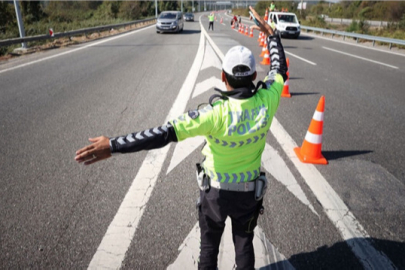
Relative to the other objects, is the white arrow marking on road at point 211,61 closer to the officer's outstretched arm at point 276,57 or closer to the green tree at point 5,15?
the officer's outstretched arm at point 276,57

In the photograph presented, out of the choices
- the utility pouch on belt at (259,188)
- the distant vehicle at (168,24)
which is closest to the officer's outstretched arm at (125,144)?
the utility pouch on belt at (259,188)

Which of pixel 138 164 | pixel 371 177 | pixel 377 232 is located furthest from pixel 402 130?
pixel 138 164

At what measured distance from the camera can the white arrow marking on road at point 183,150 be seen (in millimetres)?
4105

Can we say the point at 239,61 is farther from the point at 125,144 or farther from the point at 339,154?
the point at 339,154

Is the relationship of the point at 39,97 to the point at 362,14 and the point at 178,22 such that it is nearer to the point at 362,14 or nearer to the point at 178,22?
the point at 178,22

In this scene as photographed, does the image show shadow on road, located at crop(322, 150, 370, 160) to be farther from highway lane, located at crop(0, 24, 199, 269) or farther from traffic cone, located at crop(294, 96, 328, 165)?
highway lane, located at crop(0, 24, 199, 269)

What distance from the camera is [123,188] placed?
137 inches

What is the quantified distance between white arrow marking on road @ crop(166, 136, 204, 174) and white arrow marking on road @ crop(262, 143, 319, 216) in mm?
1121

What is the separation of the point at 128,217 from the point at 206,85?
572 cm

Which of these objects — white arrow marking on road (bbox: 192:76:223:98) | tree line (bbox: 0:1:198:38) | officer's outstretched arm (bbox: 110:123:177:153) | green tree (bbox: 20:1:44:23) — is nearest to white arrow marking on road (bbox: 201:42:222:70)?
white arrow marking on road (bbox: 192:76:223:98)

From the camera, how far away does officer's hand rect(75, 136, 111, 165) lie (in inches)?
67.9

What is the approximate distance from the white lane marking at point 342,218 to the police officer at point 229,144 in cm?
119

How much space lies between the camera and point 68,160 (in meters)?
4.11

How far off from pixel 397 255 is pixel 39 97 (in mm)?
7335
